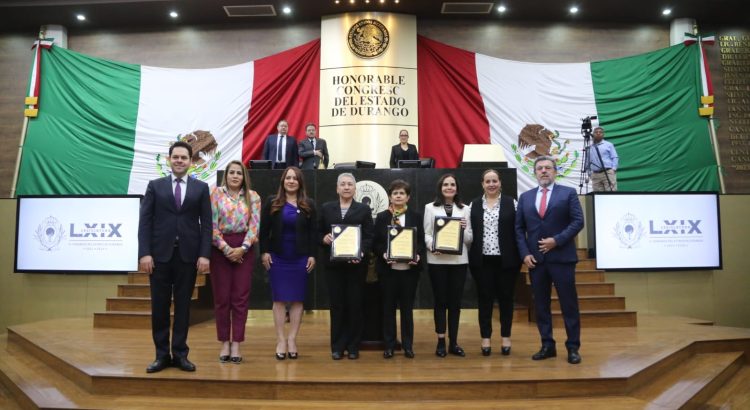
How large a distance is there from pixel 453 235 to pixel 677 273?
4594 millimetres

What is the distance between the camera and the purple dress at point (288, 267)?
147 inches

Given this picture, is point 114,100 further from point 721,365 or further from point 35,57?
point 721,365

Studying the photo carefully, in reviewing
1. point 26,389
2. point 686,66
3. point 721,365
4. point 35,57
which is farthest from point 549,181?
point 35,57

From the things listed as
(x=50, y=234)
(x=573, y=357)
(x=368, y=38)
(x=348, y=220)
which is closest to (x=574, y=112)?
(x=368, y=38)

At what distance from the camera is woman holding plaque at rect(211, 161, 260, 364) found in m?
3.61

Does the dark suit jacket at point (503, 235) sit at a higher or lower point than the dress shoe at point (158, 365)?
higher

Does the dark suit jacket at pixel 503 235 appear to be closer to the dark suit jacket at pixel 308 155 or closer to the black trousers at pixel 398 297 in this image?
the black trousers at pixel 398 297

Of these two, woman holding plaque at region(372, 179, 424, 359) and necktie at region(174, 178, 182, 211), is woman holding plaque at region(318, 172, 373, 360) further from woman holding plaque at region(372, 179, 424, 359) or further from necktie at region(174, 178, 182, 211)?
necktie at region(174, 178, 182, 211)

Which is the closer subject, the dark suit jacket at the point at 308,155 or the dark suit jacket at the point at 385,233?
the dark suit jacket at the point at 385,233

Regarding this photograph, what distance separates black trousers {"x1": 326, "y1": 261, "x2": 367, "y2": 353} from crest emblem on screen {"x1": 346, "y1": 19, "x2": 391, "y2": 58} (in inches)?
231

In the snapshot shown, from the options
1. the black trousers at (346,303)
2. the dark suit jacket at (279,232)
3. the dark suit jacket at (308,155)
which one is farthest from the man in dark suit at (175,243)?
the dark suit jacket at (308,155)

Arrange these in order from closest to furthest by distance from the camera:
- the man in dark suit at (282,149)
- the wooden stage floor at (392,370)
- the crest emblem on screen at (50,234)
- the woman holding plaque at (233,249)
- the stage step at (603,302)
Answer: the wooden stage floor at (392,370), the woman holding plaque at (233,249), the stage step at (603,302), the crest emblem on screen at (50,234), the man in dark suit at (282,149)

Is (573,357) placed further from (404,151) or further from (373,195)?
(404,151)

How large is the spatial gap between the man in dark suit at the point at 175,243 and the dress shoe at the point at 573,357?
2487 mm
